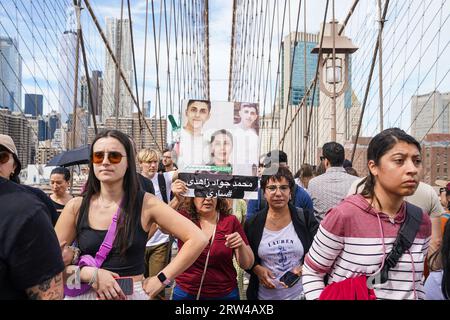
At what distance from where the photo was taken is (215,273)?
1.98m

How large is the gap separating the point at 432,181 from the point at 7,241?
438 centimetres

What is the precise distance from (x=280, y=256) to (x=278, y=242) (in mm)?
60

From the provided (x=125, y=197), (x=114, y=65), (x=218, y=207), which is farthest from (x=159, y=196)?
(x=114, y=65)

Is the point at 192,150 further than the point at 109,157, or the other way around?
the point at 192,150

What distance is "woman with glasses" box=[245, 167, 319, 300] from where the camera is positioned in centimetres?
200

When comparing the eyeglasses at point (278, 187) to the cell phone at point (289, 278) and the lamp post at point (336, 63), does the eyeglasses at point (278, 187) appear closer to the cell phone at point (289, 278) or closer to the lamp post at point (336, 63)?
the cell phone at point (289, 278)

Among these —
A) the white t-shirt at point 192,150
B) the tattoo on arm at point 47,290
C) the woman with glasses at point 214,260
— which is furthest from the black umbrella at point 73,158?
the tattoo on arm at point 47,290

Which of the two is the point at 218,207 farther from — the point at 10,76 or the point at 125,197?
the point at 10,76

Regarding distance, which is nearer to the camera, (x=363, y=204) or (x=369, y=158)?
(x=363, y=204)

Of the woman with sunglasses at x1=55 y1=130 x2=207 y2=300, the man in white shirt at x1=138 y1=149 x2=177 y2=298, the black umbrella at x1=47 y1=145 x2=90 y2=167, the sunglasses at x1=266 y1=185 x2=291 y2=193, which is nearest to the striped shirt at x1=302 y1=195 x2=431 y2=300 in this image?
the woman with sunglasses at x1=55 y1=130 x2=207 y2=300

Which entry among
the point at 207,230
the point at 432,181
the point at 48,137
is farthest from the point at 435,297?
the point at 48,137

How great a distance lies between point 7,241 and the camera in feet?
3.17

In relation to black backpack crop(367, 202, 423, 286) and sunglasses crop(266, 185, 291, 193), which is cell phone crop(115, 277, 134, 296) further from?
sunglasses crop(266, 185, 291, 193)
